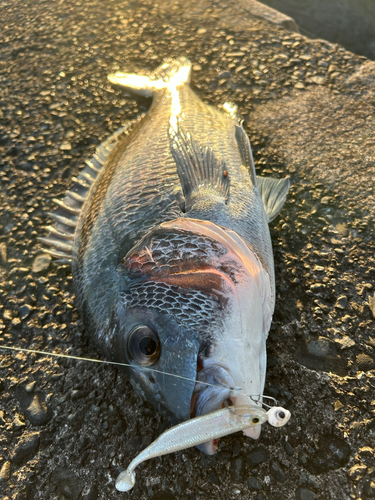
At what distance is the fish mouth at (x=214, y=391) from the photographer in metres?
1.38

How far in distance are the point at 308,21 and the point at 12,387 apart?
20.9ft

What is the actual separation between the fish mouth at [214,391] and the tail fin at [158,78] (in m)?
2.72

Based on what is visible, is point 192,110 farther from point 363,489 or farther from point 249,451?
point 363,489

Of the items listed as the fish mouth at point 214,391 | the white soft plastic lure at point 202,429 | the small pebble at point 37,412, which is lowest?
the small pebble at point 37,412

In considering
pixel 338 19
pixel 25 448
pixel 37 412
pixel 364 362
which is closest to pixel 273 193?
pixel 364 362

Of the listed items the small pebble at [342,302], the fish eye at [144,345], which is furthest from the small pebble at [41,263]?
the small pebble at [342,302]

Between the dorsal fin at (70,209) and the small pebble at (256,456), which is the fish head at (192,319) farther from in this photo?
the dorsal fin at (70,209)

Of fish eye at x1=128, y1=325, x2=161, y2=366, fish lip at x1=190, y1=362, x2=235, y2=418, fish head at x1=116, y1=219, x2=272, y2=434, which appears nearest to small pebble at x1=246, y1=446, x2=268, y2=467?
fish head at x1=116, y1=219, x2=272, y2=434

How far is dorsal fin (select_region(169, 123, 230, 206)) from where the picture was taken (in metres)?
2.18

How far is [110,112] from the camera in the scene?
3.65 metres

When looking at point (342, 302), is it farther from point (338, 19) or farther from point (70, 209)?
point (338, 19)

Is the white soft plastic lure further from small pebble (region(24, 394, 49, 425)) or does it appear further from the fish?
small pebble (region(24, 394, 49, 425))

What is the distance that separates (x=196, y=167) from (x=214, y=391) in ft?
4.54

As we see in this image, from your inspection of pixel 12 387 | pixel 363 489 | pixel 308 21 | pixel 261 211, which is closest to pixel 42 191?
pixel 12 387
